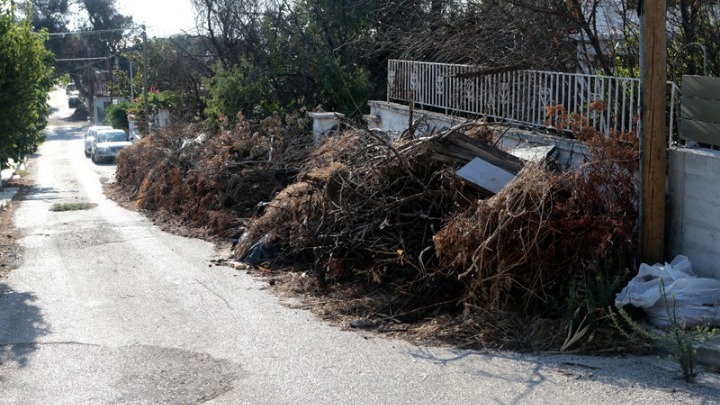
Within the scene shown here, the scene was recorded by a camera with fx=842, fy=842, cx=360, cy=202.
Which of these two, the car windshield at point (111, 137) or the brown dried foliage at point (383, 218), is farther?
the car windshield at point (111, 137)

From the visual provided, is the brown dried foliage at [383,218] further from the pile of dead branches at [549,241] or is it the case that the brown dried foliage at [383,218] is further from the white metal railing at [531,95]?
the white metal railing at [531,95]

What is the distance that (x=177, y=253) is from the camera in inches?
552

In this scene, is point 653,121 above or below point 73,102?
above

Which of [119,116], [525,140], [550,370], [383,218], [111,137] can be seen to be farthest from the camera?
[119,116]

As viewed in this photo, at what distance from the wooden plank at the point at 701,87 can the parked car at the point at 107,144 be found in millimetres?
41837

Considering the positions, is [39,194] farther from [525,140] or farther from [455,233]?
[455,233]

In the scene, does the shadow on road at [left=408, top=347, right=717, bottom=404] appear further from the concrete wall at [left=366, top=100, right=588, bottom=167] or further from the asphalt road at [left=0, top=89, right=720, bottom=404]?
the concrete wall at [left=366, top=100, right=588, bottom=167]

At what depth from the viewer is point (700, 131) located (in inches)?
336

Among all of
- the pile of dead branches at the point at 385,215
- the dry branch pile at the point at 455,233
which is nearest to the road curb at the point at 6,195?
the dry branch pile at the point at 455,233

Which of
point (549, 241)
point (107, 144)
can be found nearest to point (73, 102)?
point (107, 144)

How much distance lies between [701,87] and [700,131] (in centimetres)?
46

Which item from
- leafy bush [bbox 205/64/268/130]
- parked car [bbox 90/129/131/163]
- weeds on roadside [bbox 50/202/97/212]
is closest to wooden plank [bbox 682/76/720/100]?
leafy bush [bbox 205/64/268/130]

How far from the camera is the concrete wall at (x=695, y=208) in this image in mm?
8211

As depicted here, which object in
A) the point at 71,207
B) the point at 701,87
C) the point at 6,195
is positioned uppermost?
the point at 701,87
